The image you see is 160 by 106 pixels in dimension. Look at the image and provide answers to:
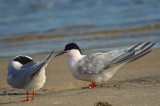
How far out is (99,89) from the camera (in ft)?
18.2

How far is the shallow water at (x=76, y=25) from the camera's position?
1111cm

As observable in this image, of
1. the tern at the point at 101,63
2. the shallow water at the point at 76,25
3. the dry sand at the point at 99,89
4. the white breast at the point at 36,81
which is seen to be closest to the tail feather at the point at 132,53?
the tern at the point at 101,63

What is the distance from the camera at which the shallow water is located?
11.1 metres

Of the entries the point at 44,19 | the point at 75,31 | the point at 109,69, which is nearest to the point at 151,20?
the point at 75,31

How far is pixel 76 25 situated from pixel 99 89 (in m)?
9.22

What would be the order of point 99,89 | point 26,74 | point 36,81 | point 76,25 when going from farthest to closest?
1. point 76,25
2. point 99,89
3. point 36,81
4. point 26,74

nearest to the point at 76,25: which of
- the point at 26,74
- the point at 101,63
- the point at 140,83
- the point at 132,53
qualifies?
the point at 101,63

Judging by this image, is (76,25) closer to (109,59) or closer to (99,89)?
(109,59)

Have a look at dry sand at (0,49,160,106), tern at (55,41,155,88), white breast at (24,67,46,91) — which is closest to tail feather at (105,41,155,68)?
tern at (55,41,155,88)

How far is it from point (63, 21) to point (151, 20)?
3685 mm

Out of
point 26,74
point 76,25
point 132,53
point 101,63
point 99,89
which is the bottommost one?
point 99,89

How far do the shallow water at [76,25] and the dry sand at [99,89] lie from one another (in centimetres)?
204

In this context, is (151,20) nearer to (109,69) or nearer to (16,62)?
(109,69)

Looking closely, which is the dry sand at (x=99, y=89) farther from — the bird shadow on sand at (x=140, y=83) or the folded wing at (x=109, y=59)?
the folded wing at (x=109, y=59)
